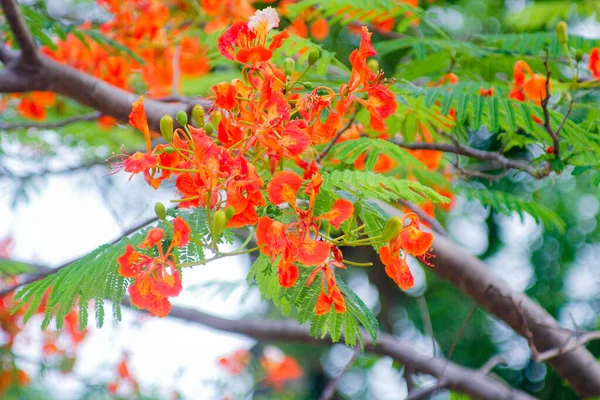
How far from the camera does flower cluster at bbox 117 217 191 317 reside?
4.13ft

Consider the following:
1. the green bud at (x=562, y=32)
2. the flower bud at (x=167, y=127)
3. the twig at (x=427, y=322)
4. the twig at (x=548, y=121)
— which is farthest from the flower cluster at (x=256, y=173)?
the twig at (x=427, y=322)

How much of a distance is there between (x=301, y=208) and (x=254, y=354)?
5.33 metres

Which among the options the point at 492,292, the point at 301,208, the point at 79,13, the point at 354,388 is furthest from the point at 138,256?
the point at 354,388

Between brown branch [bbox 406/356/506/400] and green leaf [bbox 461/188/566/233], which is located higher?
green leaf [bbox 461/188/566/233]

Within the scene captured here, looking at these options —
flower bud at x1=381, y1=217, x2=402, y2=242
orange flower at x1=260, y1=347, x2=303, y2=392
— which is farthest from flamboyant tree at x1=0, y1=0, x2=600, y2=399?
orange flower at x1=260, y1=347, x2=303, y2=392

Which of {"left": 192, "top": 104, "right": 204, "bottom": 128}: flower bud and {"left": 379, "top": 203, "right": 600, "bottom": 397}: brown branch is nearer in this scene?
{"left": 192, "top": 104, "right": 204, "bottom": 128}: flower bud

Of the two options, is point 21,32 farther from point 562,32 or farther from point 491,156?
point 562,32

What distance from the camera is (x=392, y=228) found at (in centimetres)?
128

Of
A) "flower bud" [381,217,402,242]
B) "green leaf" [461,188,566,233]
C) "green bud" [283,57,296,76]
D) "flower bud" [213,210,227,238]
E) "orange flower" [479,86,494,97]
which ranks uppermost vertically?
"green bud" [283,57,296,76]

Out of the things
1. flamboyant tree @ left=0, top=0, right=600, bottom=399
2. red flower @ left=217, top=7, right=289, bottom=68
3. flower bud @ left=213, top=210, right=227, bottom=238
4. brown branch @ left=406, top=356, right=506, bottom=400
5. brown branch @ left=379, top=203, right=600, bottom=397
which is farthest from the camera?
brown branch @ left=406, top=356, right=506, bottom=400

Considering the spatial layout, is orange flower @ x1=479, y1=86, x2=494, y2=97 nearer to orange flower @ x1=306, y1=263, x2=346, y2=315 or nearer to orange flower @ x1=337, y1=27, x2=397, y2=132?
orange flower @ x1=337, y1=27, x2=397, y2=132

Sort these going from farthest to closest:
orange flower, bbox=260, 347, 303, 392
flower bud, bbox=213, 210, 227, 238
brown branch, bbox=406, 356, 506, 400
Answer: orange flower, bbox=260, 347, 303, 392 < brown branch, bbox=406, 356, 506, 400 < flower bud, bbox=213, 210, 227, 238

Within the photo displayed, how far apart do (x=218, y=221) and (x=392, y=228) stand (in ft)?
1.04

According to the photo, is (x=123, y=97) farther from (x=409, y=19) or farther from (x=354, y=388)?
(x=354, y=388)
